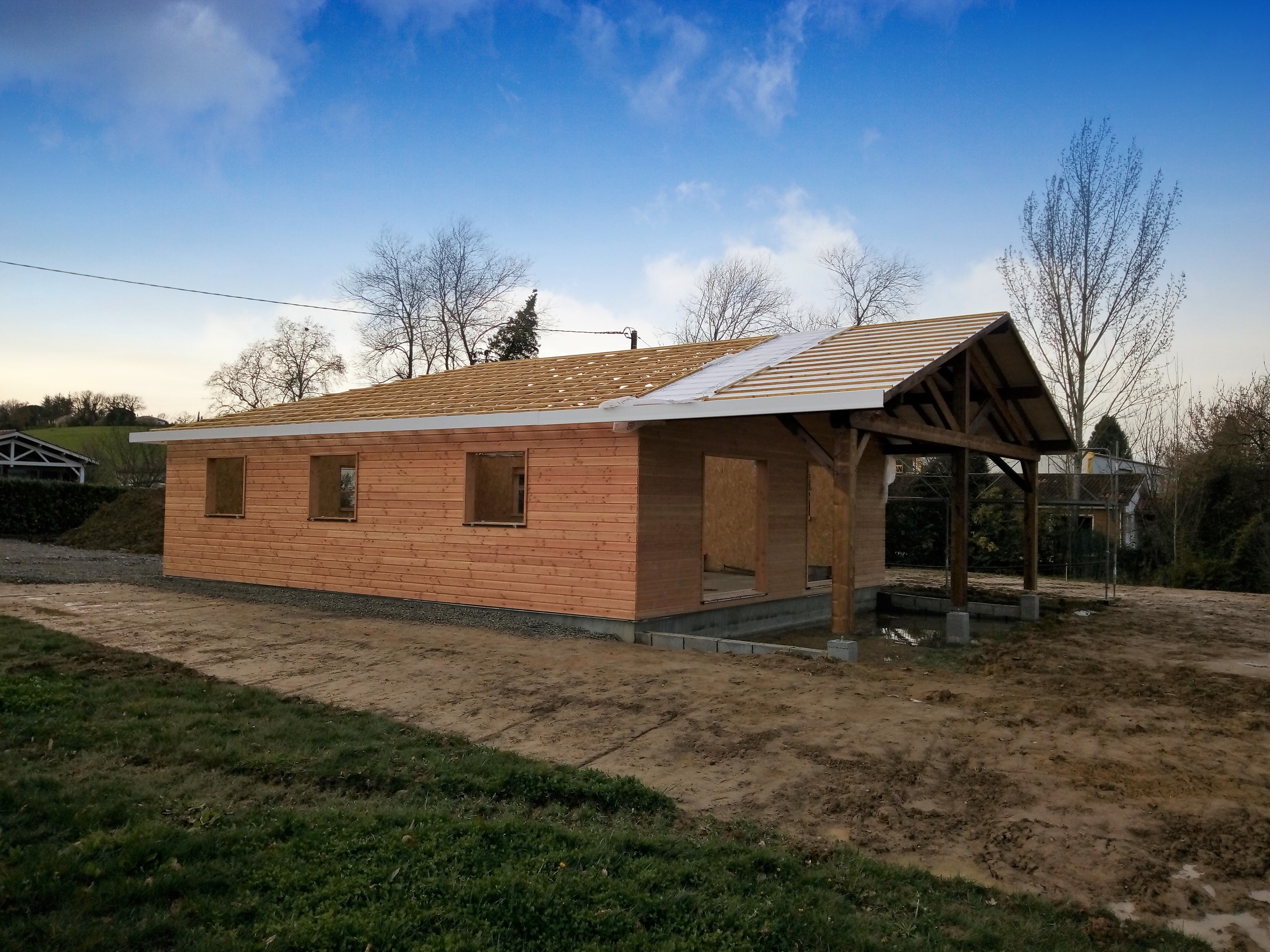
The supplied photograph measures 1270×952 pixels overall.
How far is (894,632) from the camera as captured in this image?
12.1 meters

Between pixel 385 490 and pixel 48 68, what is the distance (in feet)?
21.2

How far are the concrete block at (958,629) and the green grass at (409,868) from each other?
7452 mm

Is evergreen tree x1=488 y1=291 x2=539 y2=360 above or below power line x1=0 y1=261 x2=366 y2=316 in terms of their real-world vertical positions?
above

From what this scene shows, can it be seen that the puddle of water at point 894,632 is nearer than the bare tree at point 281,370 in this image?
Yes

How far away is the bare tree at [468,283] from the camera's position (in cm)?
3606

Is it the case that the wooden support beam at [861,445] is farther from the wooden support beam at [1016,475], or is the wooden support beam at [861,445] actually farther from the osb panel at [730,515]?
the wooden support beam at [1016,475]

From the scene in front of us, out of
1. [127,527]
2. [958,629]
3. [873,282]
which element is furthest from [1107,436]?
[127,527]

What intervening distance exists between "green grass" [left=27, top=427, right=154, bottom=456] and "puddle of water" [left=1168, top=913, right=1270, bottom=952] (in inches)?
1593

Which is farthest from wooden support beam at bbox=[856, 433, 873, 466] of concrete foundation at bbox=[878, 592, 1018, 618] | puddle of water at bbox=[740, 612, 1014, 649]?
concrete foundation at bbox=[878, 592, 1018, 618]

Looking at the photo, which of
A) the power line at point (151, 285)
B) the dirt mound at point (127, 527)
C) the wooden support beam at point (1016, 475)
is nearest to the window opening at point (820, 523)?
the wooden support beam at point (1016, 475)

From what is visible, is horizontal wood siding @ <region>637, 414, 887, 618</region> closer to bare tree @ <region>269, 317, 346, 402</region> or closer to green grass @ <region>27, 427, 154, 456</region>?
bare tree @ <region>269, 317, 346, 402</region>

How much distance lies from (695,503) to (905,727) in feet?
15.7

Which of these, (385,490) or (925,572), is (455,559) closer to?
(385,490)

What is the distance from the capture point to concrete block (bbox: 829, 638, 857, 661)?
27.7 feet
